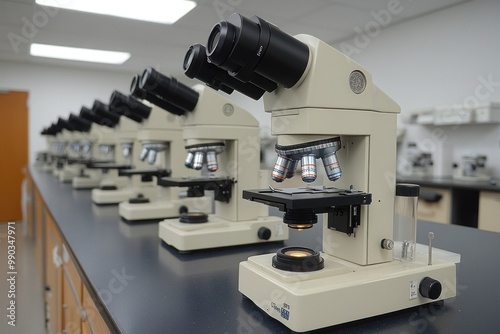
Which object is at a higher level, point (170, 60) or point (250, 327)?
point (170, 60)

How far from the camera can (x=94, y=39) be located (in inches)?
188

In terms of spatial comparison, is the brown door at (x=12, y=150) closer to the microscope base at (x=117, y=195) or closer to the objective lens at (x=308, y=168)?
the microscope base at (x=117, y=195)

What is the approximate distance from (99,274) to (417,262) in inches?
33.0

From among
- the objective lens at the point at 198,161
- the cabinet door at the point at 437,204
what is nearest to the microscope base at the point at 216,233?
the objective lens at the point at 198,161

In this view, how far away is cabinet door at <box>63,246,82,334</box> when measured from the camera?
4.73 feet

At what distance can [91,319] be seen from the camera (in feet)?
3.96

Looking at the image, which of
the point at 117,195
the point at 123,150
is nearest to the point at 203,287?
the point at 117,195

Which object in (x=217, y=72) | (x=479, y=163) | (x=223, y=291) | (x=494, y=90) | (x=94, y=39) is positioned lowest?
(x=223, y=291)

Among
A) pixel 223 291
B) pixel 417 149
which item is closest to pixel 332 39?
pixel 417 149

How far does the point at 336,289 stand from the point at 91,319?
82 cm

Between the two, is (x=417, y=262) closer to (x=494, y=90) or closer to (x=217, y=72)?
(x=217, y=72)

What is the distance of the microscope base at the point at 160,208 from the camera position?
1.85m

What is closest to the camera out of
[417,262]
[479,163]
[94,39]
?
[417,262]

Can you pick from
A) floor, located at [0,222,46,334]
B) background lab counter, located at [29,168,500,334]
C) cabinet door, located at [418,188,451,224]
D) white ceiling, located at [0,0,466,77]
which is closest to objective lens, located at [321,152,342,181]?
background lab counter, located at [29,168,500,334]
